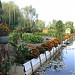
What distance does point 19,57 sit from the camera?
1202 centimetres

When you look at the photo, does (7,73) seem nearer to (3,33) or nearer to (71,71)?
(3,33)

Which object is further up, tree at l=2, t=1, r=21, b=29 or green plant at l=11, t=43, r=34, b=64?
tree at l=2, t=1, r=21, b=29

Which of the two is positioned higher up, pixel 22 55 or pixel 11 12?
pixel 11 12

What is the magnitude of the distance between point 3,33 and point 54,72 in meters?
3.39

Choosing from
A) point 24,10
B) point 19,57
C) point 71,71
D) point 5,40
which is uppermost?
point 24,10

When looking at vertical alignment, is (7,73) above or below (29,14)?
below

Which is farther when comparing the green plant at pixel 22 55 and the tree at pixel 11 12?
the tree at pixel 11 12

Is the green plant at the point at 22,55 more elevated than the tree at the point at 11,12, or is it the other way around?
the tree at the point at 11,12

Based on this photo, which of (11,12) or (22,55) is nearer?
(22,55)

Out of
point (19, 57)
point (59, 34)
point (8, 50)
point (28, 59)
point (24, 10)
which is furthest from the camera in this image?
point (24, 10)

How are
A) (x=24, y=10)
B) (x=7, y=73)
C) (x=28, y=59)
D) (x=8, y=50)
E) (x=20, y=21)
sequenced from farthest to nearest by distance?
(x=24, y=10), (x=20, y=21), (x=8, y=50), (x=28, y=59), (x=7, y=73)

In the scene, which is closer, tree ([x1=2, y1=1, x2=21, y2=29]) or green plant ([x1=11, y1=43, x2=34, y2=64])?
green plant ([x1=11, y1=43, x2=34, y2=64])

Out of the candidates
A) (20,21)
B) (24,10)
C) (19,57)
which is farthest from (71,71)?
(24,10)

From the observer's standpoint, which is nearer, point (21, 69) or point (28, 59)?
point (21, 69)
